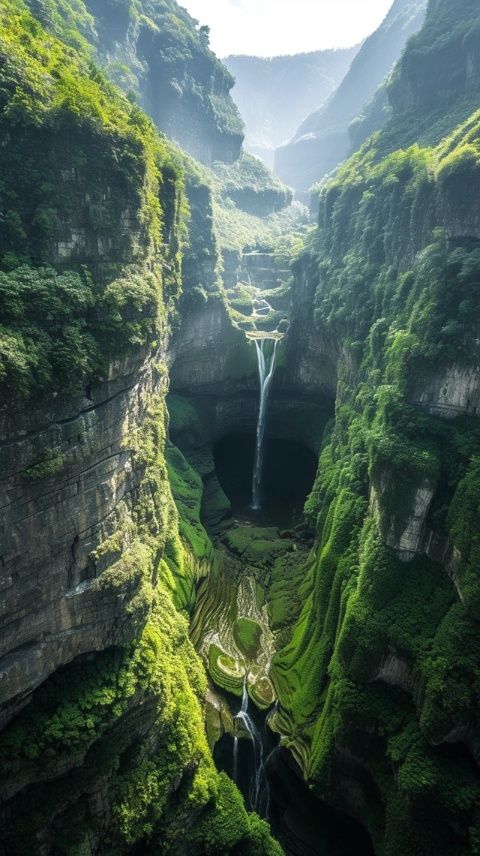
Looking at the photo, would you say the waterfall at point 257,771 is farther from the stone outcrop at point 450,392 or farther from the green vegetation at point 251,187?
the green vegetation at point 251,187

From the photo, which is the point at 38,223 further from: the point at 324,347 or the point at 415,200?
the point at 324,347

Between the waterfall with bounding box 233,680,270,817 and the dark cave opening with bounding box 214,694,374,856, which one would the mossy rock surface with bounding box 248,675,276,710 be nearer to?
the dark cave opening with bounding box 214,694,374,856

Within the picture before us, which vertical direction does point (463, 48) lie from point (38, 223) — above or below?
above

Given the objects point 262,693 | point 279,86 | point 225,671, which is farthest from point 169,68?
point 279,86

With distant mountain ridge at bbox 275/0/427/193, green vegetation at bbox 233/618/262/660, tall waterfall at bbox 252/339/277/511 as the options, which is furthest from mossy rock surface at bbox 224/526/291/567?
distant mountain ridge at bbox 275/0/427/193

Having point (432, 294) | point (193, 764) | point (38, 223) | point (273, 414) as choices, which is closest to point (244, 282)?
point (273, 414)

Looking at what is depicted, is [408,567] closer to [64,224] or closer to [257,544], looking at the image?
[257,544]
